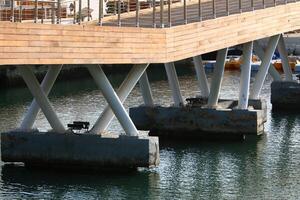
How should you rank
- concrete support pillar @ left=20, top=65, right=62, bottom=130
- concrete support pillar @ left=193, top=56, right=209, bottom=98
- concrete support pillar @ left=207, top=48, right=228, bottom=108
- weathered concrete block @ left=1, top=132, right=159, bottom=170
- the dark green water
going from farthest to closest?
concrete support pillar @ left=193, top=56, right=209, bottom=98 → concrete support pillar @ left=207, top=48, right=228, bottom=108 → concrete support pillar @ left=20, top=65, right=62, bottom=130 → weathered concrete block @ left=1, top=132, right=159, bottom=170 → the dark green water

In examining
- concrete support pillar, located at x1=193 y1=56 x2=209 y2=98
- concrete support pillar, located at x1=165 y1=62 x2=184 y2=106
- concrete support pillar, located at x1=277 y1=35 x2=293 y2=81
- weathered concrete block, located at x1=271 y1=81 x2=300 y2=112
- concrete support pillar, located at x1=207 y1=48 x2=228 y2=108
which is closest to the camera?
concrete support pillar, located at x1=207 y1=48 x2=228 y2=108

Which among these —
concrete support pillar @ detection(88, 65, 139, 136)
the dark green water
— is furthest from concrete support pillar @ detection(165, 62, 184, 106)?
concrete support pillar @ detection(88, 65, 139, 136)

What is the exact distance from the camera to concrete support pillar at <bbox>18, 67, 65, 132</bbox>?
112 ft

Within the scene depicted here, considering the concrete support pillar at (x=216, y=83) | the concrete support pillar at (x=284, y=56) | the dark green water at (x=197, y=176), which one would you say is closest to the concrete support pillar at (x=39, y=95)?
the dark green water at (x=197, y=176)

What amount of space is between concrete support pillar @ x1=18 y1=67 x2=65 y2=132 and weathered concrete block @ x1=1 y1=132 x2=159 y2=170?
1.77ft

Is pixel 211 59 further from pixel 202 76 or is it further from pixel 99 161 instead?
pixel 99 161

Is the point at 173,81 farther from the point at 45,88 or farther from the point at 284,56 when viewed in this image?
the point at 284,56

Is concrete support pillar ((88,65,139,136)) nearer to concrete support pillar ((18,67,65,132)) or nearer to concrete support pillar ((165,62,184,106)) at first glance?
concrete support pillar ((18,67,65,132))

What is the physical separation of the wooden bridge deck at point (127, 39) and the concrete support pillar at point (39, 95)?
11.8ft

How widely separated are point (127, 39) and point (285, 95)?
22.8 metres

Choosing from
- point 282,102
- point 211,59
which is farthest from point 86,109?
point 211,59

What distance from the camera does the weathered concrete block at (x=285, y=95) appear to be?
5369 centimetres

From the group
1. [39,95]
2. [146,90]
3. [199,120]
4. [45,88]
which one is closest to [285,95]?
[199,120]

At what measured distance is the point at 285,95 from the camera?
54.1 m
